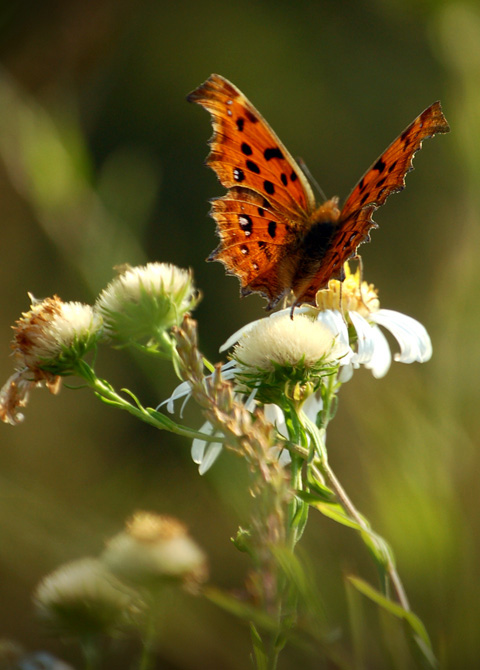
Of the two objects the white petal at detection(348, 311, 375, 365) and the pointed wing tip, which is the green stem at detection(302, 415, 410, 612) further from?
the pointed wing tip

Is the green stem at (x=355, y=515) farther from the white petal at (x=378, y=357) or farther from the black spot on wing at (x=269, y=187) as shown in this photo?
the black spot on wing at (x=269, y=187)

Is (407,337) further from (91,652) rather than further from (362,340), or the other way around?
(91,652)

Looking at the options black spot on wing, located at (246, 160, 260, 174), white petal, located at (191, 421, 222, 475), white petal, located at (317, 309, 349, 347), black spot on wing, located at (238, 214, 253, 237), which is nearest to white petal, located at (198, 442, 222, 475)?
white petal, located at (191, 421, 222, 475)

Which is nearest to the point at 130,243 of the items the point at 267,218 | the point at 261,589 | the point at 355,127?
the point at 267,218

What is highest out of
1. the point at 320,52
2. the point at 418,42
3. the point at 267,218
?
the point at 418,42

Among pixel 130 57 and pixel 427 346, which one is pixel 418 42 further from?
pixel 427 346
